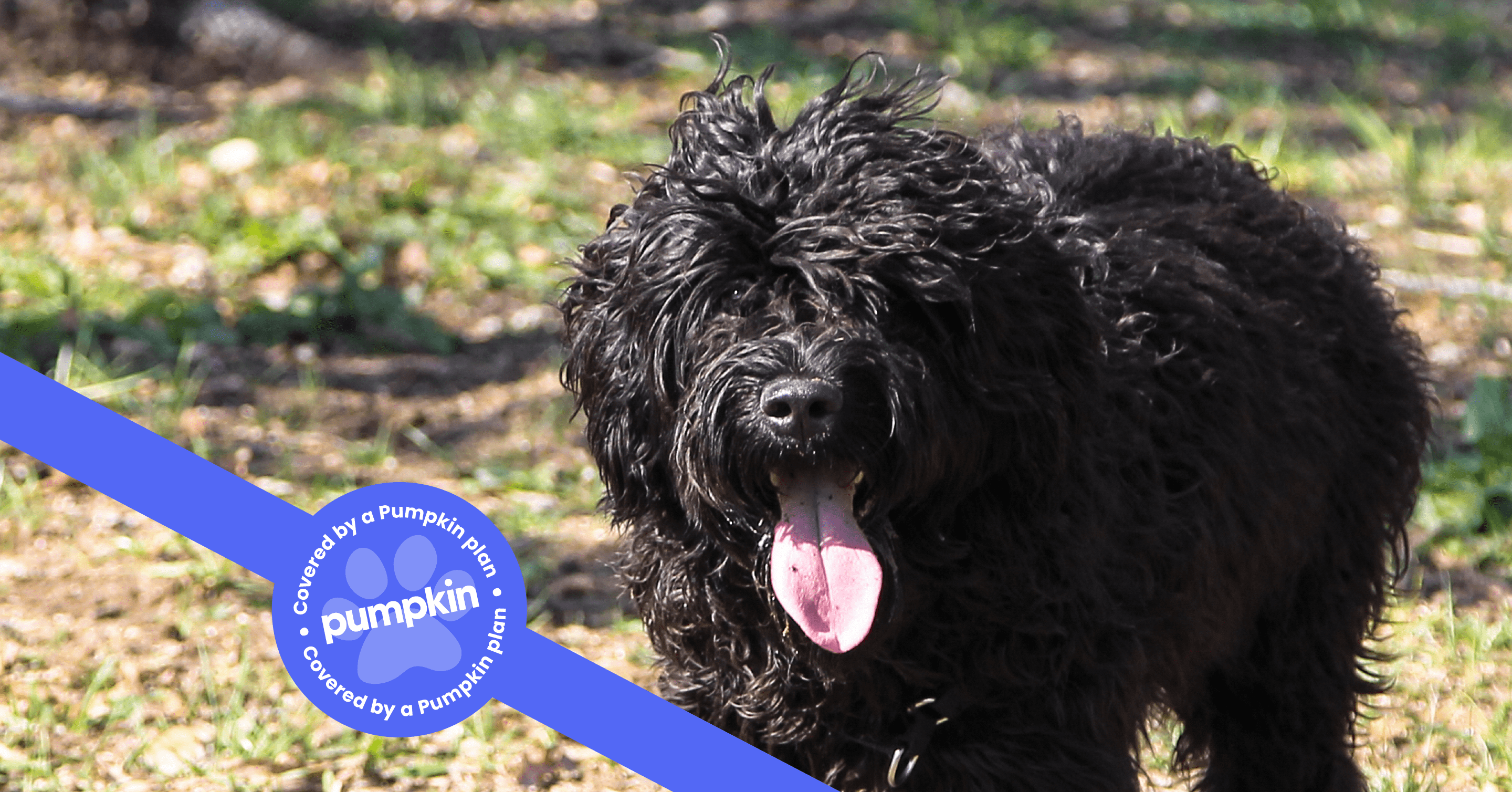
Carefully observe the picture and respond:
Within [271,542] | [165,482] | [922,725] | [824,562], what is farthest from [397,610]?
[922,725]

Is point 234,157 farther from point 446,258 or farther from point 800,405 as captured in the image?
point 800,405

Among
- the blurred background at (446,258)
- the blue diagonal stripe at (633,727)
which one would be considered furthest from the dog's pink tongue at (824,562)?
the blurred background at (446,258)

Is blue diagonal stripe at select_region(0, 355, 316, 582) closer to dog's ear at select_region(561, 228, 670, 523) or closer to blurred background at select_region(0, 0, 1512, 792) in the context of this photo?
dog's ear at select_region(561, 228, 670, 523)

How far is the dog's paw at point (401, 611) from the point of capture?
266 cm

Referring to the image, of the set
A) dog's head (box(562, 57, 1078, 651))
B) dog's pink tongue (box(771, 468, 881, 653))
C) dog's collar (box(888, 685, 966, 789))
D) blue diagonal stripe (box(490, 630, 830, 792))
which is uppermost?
dog's head (box(562, 57, 1078, 651))

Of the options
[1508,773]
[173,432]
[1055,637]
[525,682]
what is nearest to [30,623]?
[173,432]

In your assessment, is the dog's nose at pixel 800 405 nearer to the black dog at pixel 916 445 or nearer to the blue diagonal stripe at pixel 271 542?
the black dog at pixel 916 445

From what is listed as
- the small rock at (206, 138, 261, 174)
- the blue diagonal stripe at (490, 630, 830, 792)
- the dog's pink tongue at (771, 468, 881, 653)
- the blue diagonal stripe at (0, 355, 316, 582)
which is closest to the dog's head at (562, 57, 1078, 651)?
the dog's pink tongue at (771, 468, 881, 653)

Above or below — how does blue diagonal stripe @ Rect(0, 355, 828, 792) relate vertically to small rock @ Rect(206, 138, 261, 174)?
above

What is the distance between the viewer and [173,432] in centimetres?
556

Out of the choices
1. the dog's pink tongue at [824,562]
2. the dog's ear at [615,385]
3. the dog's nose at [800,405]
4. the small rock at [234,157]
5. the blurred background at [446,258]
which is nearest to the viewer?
the dog's nose at [800,405]

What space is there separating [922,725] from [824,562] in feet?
1.46

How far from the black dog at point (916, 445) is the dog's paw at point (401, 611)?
46 cm

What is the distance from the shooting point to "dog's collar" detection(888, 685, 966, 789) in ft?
9.61
